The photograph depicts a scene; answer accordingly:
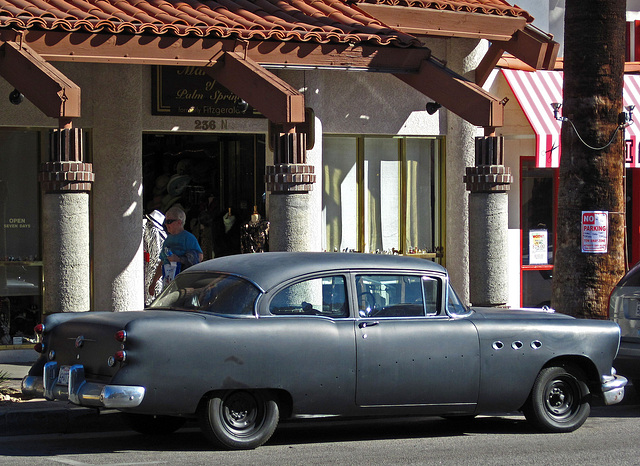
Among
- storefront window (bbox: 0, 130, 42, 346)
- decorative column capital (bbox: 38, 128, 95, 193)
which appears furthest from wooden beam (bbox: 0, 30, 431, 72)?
storefront window (bbox: 0, 130, 42, 346)

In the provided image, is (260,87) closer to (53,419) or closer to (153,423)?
(153,423)

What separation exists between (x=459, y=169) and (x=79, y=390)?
8.56 m

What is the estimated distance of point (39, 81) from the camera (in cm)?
1065

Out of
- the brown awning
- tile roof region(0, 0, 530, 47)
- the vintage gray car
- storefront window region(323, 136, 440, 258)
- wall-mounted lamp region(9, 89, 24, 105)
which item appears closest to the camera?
the vintage gray car

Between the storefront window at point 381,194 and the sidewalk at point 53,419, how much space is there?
6180 mm

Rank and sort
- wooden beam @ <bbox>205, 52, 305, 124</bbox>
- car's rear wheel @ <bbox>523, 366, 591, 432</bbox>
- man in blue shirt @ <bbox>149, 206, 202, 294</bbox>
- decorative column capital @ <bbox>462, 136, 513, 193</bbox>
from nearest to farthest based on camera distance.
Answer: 1. car's rear wheel @ <bbox>523, 366, 591, 432</bbox>
2. wooden beam @ <bbox>205, 52, 305, 124</bbox>
3. man in blue shirt @ <bbox>149, 206, 202, 294</bbox>
4. decorative column capital @ <bbox>462, 136, 513, 193</bbox>

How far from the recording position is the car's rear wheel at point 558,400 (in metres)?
8.62

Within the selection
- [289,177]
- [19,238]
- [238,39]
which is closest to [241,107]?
[238,39]

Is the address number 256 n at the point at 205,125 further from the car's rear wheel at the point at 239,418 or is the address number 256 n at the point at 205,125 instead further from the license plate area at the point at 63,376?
the car's rear wheel at the point at 239,418

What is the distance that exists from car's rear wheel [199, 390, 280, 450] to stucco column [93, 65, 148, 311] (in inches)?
219

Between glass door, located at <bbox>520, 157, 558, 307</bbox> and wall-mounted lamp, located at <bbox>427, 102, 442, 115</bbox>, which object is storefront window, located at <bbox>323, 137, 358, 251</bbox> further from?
glass door, located at <bbox>520, 157, 558, 307</bbox>

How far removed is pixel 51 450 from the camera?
7.88m

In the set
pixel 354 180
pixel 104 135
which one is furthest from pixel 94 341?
pixel 354 180

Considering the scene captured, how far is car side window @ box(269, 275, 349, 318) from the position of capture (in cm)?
789
